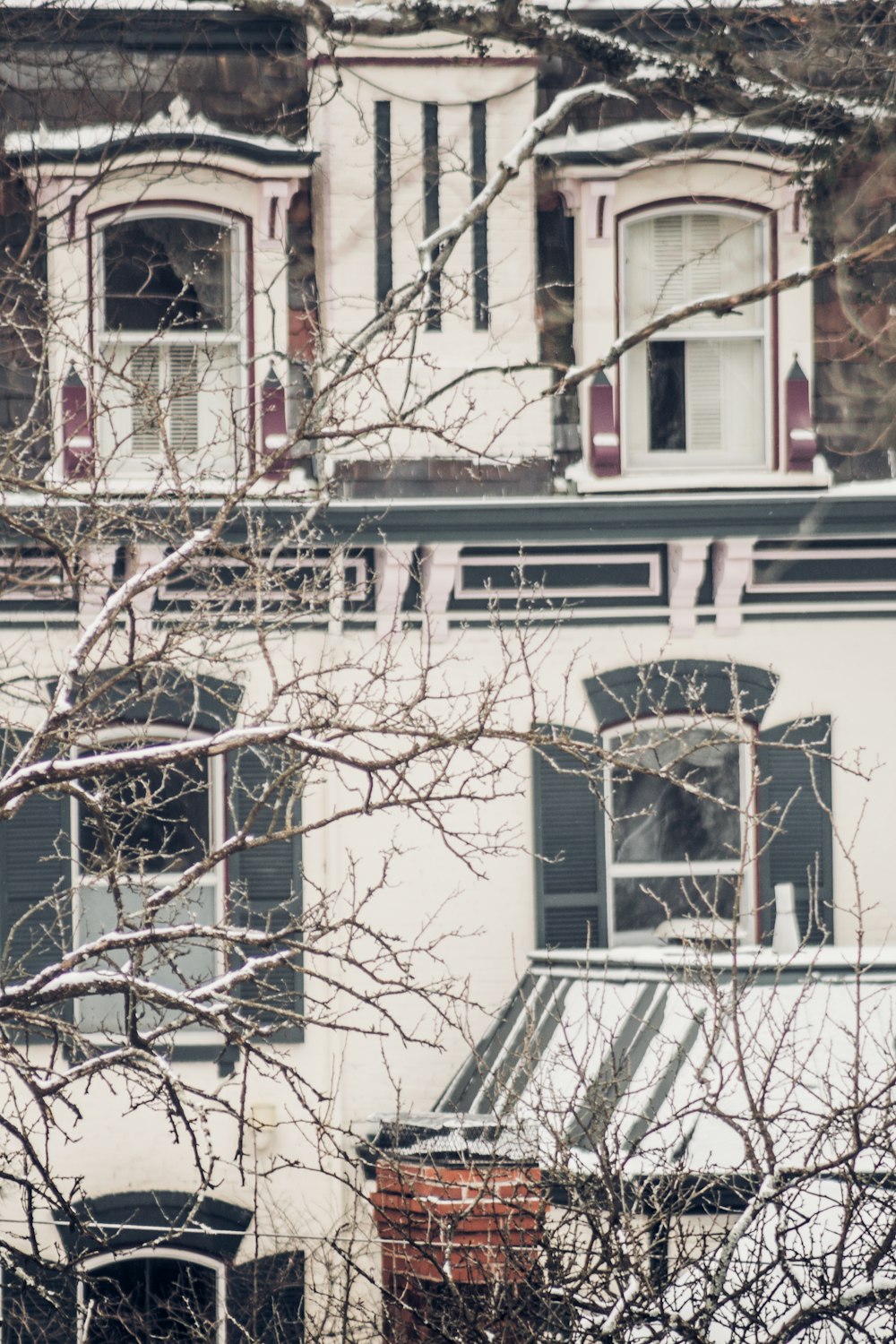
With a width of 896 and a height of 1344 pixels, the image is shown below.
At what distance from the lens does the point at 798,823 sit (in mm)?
13914

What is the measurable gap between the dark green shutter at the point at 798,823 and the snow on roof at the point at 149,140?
201 inches

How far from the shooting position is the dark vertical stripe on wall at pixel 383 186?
44.8 ft

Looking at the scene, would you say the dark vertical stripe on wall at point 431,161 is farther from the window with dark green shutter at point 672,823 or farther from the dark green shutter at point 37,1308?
the dark green shutter at point 37,1308

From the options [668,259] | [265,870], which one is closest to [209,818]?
[265,870]

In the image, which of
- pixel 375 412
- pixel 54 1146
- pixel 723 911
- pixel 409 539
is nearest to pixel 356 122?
pixel 375 412

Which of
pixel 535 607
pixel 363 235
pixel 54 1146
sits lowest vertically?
pixel 54 1146

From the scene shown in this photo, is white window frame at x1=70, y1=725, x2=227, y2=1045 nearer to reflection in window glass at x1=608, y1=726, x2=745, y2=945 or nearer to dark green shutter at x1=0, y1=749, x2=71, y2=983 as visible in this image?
dark green shutter at x1=0, y1=749, x2=71, y2=983

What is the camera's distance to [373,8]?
13.6m

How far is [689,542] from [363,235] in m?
2.98

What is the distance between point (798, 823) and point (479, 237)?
449 cm

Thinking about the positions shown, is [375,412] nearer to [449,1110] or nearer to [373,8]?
[373,8]

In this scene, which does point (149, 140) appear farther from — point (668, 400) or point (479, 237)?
point (668, 400)

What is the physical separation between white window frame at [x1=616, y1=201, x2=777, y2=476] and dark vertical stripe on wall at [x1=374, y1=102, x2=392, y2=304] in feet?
5.22

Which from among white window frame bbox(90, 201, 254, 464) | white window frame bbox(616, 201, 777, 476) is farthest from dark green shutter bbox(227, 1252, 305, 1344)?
white window frame bbox(616, 201, 777, 476)
